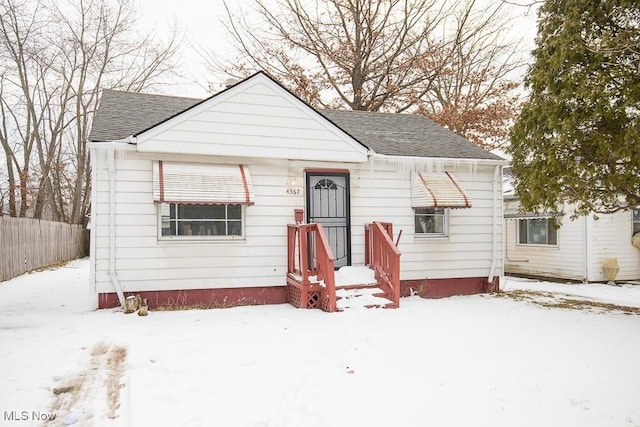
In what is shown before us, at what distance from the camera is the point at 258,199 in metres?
7.88

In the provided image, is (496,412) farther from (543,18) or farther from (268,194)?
(543,18)

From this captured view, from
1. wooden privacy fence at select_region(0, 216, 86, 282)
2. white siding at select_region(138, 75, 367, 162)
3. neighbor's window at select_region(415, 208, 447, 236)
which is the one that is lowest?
wooden privacy fence at select_region(0, 216, 86, 282)

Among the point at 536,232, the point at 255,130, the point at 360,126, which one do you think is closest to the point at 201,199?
the point at 255,130

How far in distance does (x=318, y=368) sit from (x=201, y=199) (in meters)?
3.61

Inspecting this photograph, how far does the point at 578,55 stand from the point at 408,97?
12699 millimetres

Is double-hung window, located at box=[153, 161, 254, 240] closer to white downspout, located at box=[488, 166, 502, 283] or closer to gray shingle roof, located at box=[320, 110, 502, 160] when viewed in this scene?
gray shingle roof, located at box=[320, 110, 502, 160]

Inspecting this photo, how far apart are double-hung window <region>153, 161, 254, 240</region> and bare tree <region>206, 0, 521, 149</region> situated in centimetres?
1210

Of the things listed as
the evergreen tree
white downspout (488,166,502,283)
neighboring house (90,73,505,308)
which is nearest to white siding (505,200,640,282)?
white downspout (488,166,502,283)

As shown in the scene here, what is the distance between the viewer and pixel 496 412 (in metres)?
3.47

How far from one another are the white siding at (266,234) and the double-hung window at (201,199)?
0.59ft

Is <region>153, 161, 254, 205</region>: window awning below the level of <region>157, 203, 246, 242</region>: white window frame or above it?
above

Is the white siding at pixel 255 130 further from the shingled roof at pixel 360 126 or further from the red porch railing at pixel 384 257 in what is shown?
the red porch railing at pixel 384 257

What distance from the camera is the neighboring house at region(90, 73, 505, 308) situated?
7.12 meters

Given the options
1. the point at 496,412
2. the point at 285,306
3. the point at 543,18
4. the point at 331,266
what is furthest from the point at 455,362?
the point at 543,18
